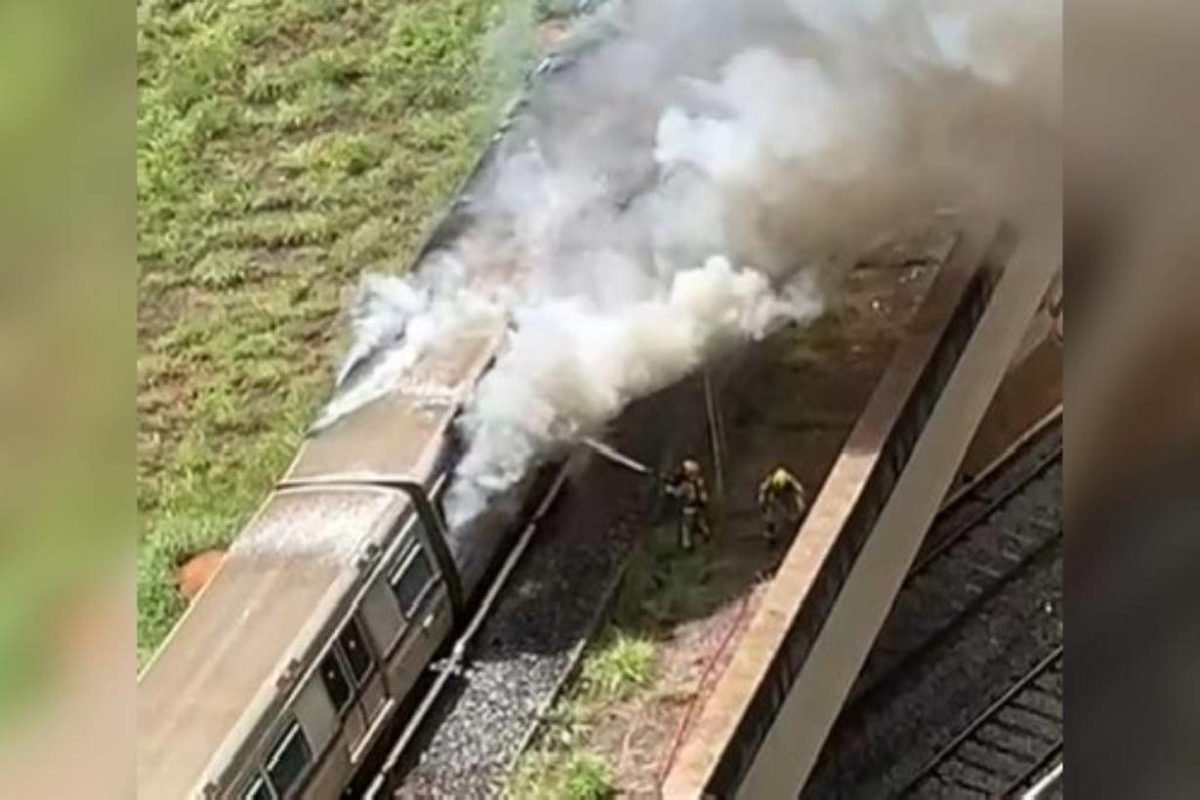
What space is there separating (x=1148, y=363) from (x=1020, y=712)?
248 millimetres

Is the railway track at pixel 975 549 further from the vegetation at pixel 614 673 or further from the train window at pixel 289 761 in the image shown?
the train window at pixel 289 761

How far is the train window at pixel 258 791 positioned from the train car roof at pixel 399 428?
189 millimetres

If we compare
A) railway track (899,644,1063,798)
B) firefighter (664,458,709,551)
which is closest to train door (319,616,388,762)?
firefighter (664,458,709,551)

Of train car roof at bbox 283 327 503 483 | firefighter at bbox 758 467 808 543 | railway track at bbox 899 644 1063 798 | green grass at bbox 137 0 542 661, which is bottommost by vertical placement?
railway track at bbox 899 644 1063 798

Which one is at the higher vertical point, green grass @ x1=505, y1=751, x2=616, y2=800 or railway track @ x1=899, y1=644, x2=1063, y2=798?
railway track @ x1=899, y1=644, x2=1063, y2=798

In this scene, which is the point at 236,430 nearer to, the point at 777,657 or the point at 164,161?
the point at 164,161

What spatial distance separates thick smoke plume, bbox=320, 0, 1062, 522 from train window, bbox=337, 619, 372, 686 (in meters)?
0.10

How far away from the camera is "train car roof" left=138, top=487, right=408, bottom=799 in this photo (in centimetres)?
132

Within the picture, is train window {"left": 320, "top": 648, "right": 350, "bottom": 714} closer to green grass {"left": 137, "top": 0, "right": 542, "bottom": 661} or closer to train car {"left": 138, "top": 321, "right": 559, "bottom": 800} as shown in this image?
train car {"left": 138, "top": 321, "right": 559, "bottom": 800}

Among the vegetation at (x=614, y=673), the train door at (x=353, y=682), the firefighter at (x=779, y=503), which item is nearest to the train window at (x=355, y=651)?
the train door at (x=353, y=682)

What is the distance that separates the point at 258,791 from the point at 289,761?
26 mm

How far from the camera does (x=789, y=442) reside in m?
1.37

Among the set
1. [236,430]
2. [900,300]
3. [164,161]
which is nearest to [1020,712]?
[900,300]

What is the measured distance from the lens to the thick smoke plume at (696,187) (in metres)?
1.36
